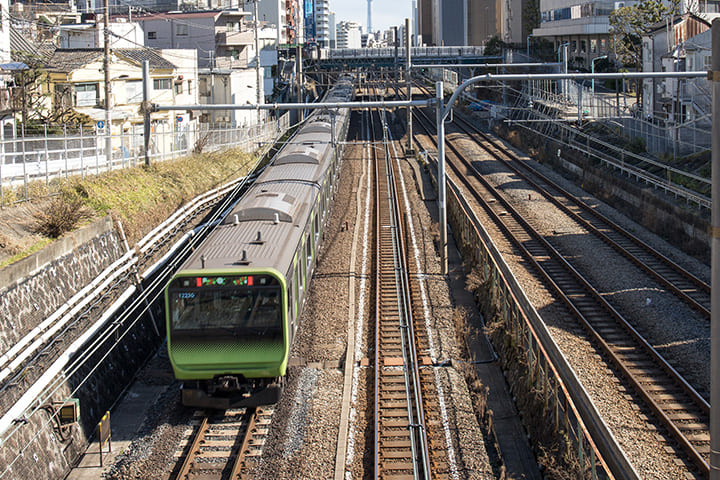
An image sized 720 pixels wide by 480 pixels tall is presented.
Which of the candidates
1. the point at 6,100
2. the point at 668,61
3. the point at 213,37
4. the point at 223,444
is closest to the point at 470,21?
the point at 213,37

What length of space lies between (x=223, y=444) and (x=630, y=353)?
22.3 ft

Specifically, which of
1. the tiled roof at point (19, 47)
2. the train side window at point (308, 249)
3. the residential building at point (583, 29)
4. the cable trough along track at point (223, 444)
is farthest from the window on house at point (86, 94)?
the residential building at point (583, 29)

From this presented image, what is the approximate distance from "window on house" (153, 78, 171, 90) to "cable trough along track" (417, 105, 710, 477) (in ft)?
61.1

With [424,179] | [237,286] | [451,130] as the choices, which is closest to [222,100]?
[451,130]

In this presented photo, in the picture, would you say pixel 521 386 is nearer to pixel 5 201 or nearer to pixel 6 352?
pixel 6 352

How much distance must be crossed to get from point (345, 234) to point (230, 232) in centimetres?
890

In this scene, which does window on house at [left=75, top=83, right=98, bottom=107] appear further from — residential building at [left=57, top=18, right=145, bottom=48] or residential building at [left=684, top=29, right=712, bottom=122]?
residential building at [left=684, top=29, right=712, bottom=122]

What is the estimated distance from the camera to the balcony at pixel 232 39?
2123 inches

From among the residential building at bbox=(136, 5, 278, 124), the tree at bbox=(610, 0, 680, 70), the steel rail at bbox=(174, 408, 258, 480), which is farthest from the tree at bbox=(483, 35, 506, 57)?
the steel rail at bbox=(174, 408, 258, 480)

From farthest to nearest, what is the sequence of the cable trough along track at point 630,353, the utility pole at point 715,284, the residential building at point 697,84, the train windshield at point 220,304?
the residential building at point 697,84 < the train windshield at point 220,304 < the cable trough along track at point 630,353 < the utility pole at point 715,284

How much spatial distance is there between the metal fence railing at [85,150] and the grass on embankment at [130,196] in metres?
0.55

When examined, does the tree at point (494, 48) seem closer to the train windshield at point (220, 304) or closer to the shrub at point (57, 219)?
the shrub at point (57, 219)

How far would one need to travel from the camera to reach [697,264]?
17562 millimetres

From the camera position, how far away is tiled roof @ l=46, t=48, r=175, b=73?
28156mm
